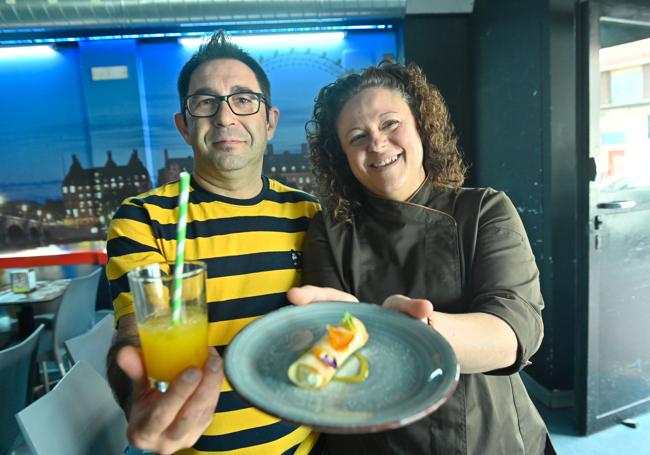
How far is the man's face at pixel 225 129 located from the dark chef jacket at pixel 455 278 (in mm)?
342

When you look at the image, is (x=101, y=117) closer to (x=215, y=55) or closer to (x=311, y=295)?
(x=215, y=55)

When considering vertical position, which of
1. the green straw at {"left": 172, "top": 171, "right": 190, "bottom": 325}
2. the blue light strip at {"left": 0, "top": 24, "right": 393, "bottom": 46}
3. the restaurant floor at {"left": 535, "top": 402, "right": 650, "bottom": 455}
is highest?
the blue light strip at {"left": 0, "top": 24, "right": 393, "bottom": 46}

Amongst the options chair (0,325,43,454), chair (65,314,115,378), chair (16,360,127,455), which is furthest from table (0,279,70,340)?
chair (16,360,127,455)

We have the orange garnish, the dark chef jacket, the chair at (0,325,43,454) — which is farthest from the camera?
the chair at (0,325,43,454)

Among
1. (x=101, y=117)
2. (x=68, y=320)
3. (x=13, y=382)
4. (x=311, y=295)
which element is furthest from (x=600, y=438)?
(x=101, y=117)

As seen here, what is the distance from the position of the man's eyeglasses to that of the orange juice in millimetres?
778

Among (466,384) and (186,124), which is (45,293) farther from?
(466,384)

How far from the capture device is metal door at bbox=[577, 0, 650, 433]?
2.61 metres

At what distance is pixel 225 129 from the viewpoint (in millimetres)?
1414

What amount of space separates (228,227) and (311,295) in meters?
0.48

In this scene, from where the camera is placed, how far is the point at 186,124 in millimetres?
1530

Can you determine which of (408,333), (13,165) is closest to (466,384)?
(408,333)

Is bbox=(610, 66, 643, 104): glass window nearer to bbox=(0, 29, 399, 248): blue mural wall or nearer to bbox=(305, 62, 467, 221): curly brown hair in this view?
bbox=(305, 62, 467, 221): curly brown hair

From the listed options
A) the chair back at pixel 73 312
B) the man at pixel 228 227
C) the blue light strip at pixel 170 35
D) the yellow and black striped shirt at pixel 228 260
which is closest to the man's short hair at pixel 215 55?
the man at pixel 228 227
